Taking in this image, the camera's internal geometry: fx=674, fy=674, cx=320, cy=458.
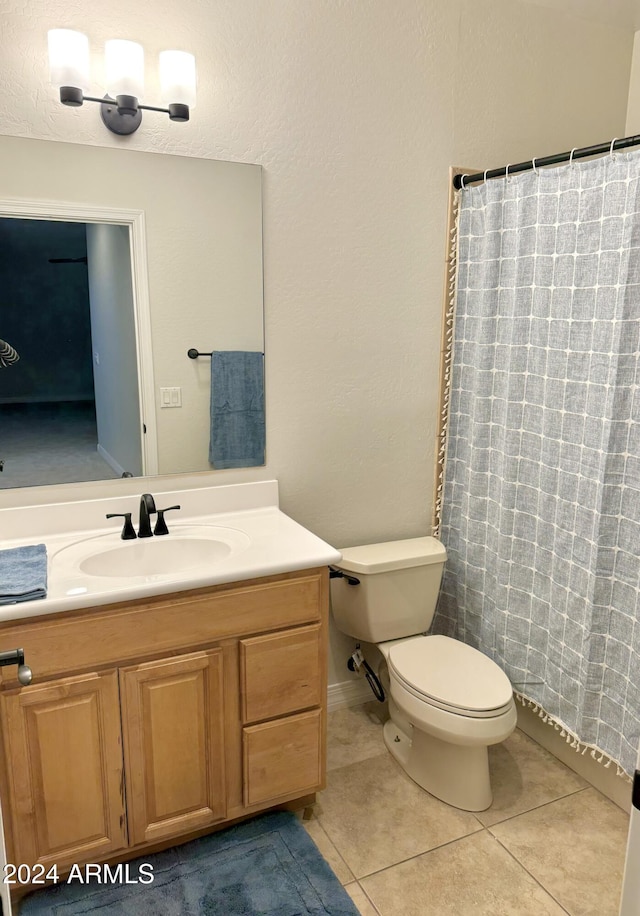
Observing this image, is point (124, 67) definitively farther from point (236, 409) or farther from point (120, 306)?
point (236, 409)

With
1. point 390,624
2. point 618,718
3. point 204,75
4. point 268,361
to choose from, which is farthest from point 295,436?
point 618,718

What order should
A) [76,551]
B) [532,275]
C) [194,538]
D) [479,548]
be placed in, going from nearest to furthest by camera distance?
[76,551] → [194,538] → [532,275] → [479,548]

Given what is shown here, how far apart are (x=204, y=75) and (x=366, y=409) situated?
3.80 feet

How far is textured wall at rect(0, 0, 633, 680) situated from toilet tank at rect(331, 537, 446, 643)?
18cm

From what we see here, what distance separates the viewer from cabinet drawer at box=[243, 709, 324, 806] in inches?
73.5

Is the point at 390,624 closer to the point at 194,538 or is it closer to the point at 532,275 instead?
the point at 194,538

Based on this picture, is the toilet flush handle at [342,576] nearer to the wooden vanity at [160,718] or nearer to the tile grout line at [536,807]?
the wooden vanity at [160,718]

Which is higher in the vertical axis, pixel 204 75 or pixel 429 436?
pixel 204 75

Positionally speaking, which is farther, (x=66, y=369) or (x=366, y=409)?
Answer: (x=366, y=409)

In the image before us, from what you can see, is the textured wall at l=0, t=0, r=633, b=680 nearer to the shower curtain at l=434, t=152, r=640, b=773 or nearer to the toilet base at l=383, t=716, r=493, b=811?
the shower curtain at l=434, t=152, r=640, b=773

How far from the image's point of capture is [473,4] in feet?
7.48

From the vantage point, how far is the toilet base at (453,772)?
2064 millimetres

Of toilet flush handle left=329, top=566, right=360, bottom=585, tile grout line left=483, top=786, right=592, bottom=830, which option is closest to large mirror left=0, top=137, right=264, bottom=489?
Result: toilet flush handle left=329, top=566, right=360, bottom=585

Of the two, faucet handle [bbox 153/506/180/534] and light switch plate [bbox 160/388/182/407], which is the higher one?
light switch plate [bbox 160/388/182/407]
